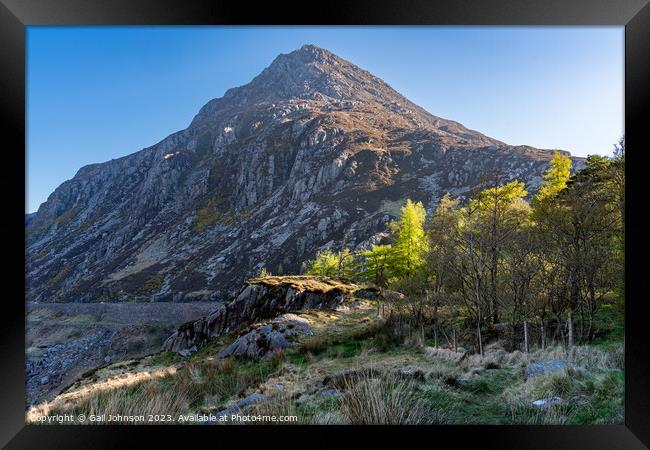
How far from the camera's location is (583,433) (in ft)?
9.27

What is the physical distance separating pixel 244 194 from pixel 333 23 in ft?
175

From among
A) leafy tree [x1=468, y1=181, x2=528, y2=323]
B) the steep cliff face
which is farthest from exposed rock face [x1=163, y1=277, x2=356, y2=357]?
the steep cliff face

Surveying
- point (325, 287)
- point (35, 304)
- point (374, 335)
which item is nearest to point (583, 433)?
point (374, 335)

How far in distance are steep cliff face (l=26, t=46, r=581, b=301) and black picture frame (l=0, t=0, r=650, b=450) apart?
28.6 m

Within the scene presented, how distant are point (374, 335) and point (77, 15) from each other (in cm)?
829

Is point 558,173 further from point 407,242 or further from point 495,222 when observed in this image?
point 407,242

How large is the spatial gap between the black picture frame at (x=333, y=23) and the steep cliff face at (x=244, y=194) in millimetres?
28597

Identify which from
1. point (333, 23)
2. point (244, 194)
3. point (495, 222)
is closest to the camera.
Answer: point (333, 23)

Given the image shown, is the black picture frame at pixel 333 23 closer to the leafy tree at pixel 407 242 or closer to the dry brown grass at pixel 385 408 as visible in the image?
the dry brown grass at pixel 385 408

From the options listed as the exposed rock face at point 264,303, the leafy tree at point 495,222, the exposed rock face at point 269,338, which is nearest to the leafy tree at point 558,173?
the leafy tree at point 495,222

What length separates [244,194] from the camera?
178 ft

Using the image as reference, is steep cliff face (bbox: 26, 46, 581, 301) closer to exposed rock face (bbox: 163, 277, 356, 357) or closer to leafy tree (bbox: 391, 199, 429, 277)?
leafy tree (bbox: 391, 199, 429, 277)

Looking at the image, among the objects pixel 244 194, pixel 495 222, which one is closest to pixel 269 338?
pixel 495 222

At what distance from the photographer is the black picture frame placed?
9.09 ft
